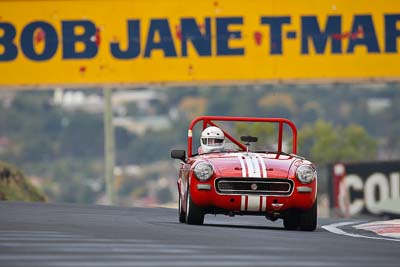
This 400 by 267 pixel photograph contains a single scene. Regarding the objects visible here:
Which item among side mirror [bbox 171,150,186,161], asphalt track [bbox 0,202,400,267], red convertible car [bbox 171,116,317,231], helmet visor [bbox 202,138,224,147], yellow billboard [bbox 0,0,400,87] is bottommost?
asphalt track [bbox 0,202,400,267]

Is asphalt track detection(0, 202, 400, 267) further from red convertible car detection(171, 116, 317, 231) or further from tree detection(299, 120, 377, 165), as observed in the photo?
tree detection(299, 120, 377, 165)

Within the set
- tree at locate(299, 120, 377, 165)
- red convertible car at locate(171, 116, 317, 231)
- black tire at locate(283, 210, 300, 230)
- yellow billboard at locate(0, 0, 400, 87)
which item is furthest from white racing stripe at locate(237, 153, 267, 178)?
tree at locate(299, 120, 377, 165)

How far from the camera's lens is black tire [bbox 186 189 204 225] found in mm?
17750

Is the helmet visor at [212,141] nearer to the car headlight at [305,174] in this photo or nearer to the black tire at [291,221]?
the black tire at [291,221]

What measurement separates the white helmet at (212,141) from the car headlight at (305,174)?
1.58 meters

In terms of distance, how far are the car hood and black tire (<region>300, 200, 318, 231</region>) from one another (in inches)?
24.7

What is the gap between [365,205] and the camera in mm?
38281

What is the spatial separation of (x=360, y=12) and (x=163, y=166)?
158310 millimetres

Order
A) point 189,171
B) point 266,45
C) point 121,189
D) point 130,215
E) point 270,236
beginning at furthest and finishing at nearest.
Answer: point 121,189, point 266,45, point 130,215, point 189,171, point 270,236

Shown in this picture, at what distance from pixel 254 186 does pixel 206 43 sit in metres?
18.6

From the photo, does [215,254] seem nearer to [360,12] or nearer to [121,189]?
[360,12]

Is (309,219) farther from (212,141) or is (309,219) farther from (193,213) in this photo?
(212,141)

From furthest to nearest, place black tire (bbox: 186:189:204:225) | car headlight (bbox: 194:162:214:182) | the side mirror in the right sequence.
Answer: the side mirror
black tire (bbox: 186:189:204:225)
car headlight (bbox: 194:162:214:182)

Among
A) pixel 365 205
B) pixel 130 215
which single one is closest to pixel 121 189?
pixel 365 205
